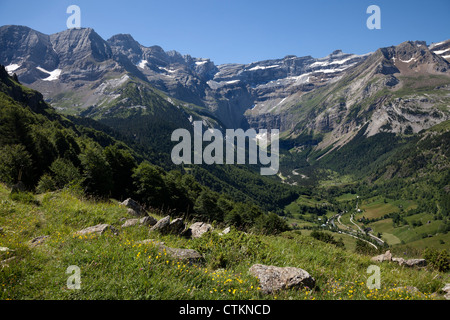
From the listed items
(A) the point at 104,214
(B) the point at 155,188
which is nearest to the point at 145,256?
(A) the point at 104,214

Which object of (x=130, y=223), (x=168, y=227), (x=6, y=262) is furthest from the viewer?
(x=168, y=227)

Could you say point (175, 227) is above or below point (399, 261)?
above

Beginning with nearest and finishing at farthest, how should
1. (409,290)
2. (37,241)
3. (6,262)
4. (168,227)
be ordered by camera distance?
(6,262), (409,290), (37,241), (168,227)

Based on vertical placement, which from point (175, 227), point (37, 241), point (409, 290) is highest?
point (37, 241)

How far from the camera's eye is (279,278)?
23.1ft

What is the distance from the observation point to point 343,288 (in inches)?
285

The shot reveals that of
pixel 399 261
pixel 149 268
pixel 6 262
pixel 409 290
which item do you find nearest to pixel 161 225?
pixel 149 268

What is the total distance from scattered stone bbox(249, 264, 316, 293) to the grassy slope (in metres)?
0.25

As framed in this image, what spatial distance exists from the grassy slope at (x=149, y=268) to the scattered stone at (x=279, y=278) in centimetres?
25

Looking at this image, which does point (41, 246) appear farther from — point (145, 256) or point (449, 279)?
point (449, 279)

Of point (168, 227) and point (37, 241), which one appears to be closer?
point (37, 241)

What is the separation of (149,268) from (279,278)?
4106 millimetres

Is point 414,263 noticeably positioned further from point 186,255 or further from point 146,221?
point 146,221

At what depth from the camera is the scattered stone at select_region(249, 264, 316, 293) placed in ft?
22.1
